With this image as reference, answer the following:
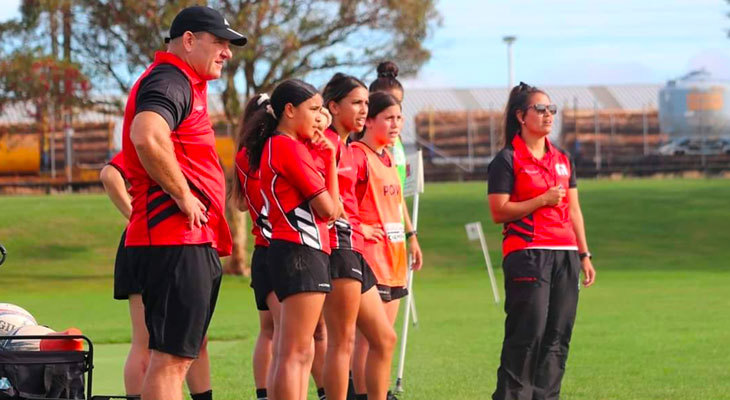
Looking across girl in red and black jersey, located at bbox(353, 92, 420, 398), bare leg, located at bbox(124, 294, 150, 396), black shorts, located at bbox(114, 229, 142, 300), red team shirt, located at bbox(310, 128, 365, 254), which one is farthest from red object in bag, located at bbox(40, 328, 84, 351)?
girl in red and black jersey, located at bbox(353, 92, 420, 398)

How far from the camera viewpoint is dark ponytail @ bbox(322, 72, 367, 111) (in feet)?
25.5

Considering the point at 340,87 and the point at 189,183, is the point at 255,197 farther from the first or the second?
the point at 189,183

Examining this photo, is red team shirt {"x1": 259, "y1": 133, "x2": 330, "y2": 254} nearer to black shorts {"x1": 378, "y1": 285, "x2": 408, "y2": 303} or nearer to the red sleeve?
the red sleeve

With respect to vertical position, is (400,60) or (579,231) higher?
(400,60)

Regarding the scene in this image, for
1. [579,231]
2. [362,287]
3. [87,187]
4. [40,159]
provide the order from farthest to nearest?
[40,159] → [87,187] → [579,231] → [362,287]

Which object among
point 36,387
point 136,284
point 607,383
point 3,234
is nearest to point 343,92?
point 136,284

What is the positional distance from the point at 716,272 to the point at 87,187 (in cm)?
2362

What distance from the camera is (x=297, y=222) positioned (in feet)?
21.8

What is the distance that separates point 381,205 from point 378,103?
0.69 metres

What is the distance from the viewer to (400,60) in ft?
88.7

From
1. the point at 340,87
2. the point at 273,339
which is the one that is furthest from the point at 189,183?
the point at 340,87

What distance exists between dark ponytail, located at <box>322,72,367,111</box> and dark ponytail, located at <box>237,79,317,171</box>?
1.51ft

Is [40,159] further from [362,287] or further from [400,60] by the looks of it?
[362,287]

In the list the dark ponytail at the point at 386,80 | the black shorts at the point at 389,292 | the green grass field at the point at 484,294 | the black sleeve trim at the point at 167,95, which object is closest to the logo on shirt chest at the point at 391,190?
the black shorts at the point at 389,292
